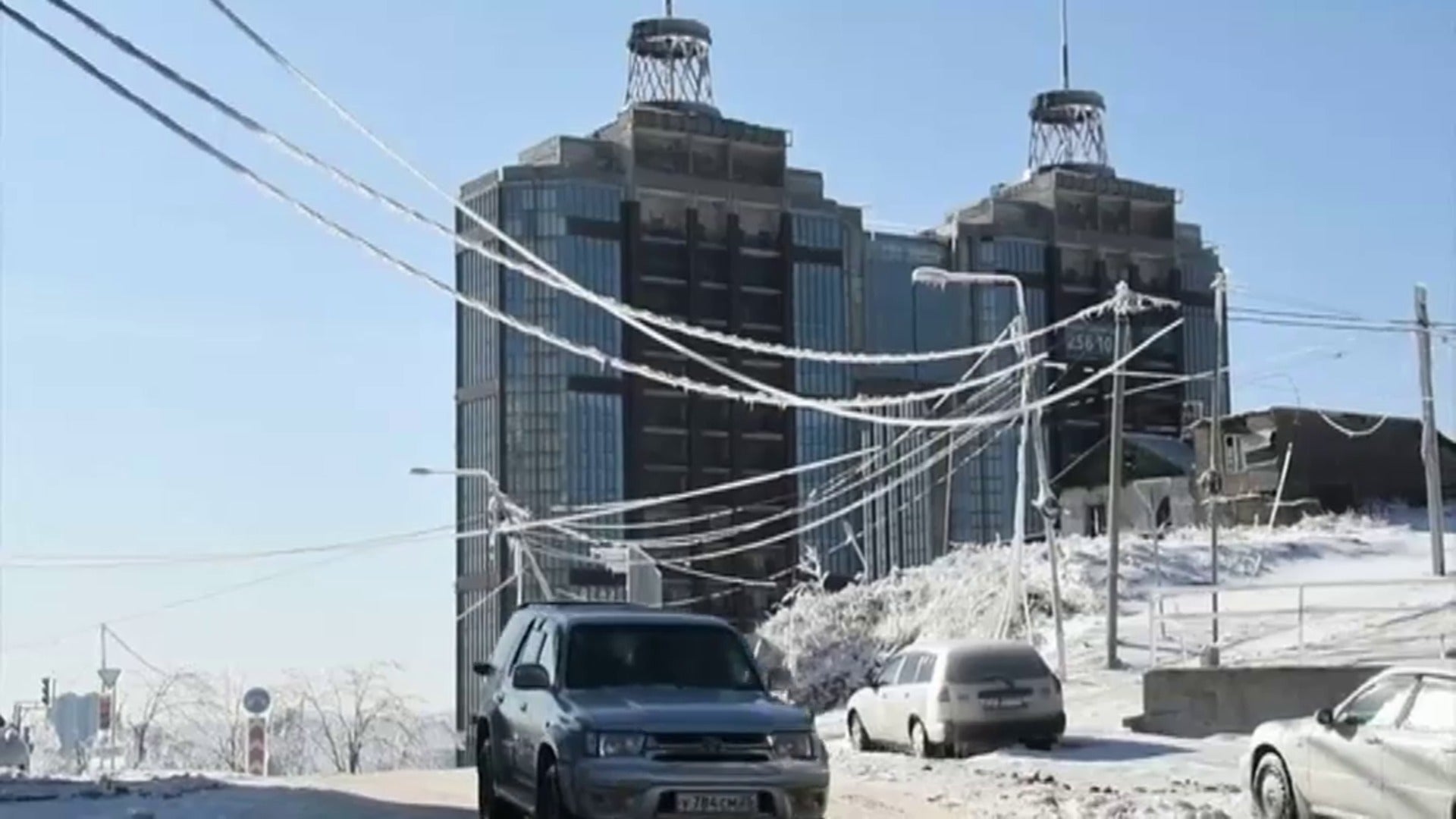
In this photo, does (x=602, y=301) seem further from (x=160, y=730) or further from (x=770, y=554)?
(x=770, y=554)

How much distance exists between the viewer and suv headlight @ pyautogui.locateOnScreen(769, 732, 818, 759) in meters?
13.0

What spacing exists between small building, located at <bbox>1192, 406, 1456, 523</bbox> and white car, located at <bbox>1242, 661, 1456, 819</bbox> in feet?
176

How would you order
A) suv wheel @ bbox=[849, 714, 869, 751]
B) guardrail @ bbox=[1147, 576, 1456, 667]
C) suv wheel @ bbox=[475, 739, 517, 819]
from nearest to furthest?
suv wheel @ bbox=[475, 739, 517, 819], suv wheel @ bbox=[849, 714, 869, 751], guardrail @ bbox=[1147, 576, 1456, 667]

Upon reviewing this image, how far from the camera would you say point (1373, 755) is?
1420 centimetres

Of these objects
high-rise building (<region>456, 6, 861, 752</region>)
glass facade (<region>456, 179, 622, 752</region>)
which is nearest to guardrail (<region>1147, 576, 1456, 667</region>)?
high-rise building (<region>456, 6, 861, 752</region>)

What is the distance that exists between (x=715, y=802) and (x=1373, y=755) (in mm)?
4882

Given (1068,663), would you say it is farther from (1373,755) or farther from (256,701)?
(1373,755)

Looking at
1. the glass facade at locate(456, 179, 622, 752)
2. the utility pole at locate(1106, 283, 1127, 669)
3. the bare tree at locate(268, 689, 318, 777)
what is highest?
the glass facade at locate(456, 179, 622, 752)

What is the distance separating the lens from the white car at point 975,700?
25906mm

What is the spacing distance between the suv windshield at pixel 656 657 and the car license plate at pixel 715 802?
1.49 metres

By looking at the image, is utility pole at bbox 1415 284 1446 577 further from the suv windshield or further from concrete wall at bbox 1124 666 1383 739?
the suv windshield

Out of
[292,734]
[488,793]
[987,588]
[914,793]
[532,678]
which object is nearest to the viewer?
[532,678]

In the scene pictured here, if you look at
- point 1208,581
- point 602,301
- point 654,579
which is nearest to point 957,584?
point 1208,581

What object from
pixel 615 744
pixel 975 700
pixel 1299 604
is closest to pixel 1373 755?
pixel 615 744
